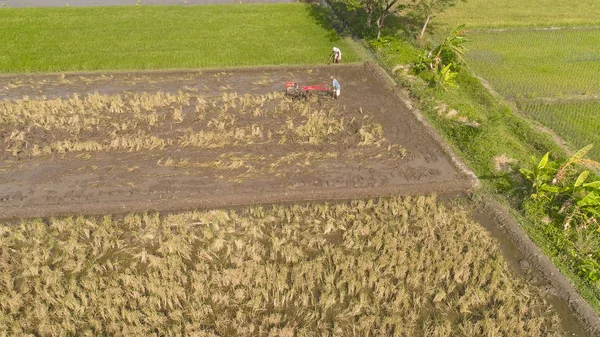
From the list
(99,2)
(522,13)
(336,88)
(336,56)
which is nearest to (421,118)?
(336,88)

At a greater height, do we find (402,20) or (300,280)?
(402,20)

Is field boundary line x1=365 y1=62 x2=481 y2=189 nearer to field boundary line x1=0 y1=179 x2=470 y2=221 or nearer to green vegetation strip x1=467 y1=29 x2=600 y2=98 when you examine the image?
field boundary line x1=0 y1=179 x2=470 y2=221

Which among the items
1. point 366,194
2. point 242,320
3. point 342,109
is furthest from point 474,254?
point 342,109

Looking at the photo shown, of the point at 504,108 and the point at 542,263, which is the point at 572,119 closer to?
the point at 504,108

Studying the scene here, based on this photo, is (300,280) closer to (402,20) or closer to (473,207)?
(473,207)

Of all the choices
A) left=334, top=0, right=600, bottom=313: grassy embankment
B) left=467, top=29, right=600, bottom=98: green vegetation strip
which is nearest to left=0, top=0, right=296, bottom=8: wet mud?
left=334, top=0, right=600, bottom=313: grassy embankment

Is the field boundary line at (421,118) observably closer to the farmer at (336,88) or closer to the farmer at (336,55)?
the farmer at (336,55)
